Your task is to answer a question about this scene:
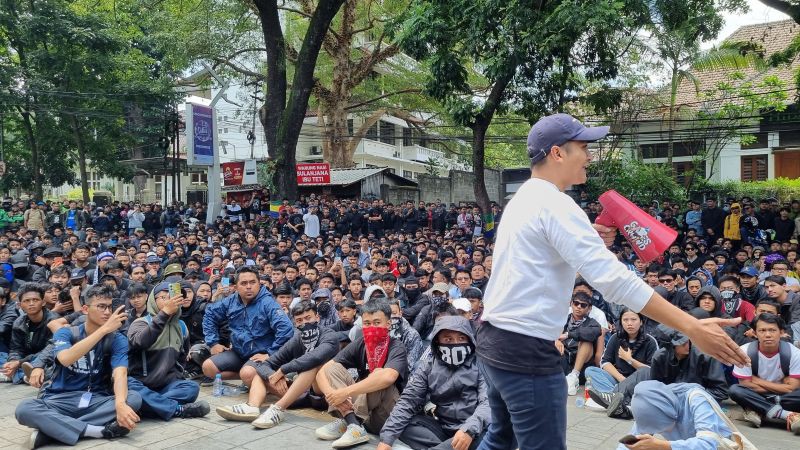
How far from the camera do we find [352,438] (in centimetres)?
511

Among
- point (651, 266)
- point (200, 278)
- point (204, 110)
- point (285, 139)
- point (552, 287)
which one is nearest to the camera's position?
point (552, 287)

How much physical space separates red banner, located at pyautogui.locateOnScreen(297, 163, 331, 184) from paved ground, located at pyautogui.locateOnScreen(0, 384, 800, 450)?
19.8m

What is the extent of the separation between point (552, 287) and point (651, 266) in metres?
7.22

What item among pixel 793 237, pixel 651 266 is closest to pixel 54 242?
pixel 651 266

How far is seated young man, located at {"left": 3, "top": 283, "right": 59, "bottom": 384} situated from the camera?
270 inches

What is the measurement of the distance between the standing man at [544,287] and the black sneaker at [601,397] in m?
4.33

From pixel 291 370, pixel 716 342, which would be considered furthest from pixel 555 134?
pixel 291 370

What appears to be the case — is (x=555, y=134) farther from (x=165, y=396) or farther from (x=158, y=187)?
(x=158, y=187)

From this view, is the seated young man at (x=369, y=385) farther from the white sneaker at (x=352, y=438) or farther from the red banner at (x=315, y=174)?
the red banner at (x=315, y=174)

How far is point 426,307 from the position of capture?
796cm

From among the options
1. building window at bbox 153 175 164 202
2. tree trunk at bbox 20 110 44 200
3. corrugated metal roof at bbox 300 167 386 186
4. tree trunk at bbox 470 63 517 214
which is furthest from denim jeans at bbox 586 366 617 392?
building window at bbox 153 175 164 202

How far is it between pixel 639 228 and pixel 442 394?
87.4 inches

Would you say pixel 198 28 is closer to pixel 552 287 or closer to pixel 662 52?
pixel 662 52

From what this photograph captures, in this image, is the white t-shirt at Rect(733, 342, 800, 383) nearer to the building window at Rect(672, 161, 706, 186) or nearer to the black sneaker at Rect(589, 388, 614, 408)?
the black sneaker at Rect(589, 388, 614, 408)
